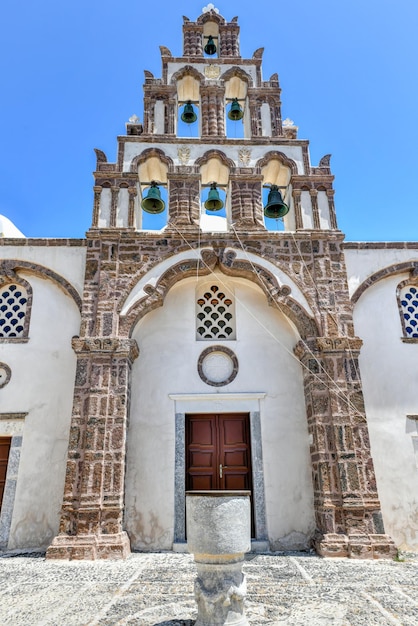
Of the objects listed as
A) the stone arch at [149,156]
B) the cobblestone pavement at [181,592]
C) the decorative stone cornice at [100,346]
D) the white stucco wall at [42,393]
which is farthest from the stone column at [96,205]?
the cobblestone pavement at [181,592]

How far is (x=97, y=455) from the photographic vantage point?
595cm

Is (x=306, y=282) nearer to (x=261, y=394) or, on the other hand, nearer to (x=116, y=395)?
(x=261, y=394)

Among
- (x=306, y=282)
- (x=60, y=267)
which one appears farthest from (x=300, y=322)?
(x=60, y=267)

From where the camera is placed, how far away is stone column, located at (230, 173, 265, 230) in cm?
743

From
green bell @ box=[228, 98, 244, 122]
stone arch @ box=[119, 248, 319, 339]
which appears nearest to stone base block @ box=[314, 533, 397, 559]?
stone arch @ box=[119, 248, 319, 339]

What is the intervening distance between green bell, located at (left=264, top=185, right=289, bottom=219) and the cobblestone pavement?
17.4 feet

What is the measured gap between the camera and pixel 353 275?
24.2ft

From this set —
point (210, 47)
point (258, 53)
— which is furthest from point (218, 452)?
point (210, 47)

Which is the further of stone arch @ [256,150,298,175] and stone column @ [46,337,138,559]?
stone arch @ [256,150,298,175]

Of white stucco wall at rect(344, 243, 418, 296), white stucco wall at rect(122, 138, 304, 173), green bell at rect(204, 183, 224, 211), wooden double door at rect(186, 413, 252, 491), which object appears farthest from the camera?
green bell at rect(204, 183, 224, 211)

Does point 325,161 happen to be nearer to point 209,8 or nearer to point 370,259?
point 370,259

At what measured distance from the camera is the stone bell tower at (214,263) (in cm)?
588

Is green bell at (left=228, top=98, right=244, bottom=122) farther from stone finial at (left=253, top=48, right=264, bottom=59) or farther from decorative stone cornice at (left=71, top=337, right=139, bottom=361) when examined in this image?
decorative stone cornice at (left=71, top=337, right=139, bottom=361)

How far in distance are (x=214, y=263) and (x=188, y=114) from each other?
11.5ft
